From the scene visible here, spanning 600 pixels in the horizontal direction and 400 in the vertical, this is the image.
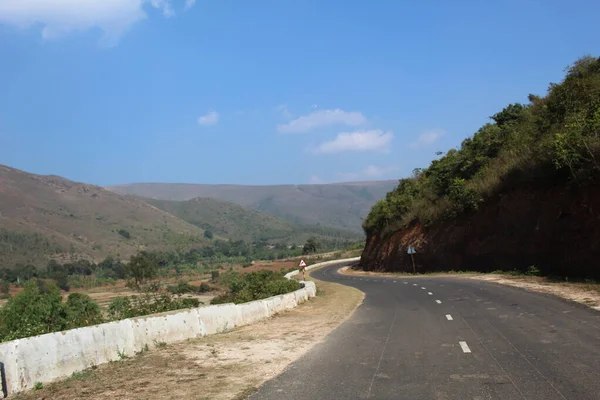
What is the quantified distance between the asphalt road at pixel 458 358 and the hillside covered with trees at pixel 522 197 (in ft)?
36.0

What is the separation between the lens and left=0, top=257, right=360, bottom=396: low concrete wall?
7777mm

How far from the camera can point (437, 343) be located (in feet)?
36.0

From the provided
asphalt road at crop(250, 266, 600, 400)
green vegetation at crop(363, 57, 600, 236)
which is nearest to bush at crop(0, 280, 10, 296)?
green vegetation at crop(363, 57, 600, 236)

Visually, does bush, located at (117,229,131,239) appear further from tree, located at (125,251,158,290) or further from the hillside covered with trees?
the hillside covered with trees

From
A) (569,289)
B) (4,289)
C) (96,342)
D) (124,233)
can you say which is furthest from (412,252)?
(124,233)

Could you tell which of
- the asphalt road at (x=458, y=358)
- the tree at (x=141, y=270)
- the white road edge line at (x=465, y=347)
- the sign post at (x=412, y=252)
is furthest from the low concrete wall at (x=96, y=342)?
the tree at (x=141, y=270)

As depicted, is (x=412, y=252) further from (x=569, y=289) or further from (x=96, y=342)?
(x=96, y=342)

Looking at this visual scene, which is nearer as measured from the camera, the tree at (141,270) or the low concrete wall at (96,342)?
the low concrete wall at (96,342)

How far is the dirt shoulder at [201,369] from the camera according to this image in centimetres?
777

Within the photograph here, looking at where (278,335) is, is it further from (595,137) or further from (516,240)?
(516,240)

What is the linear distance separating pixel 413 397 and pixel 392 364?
218 centimetres

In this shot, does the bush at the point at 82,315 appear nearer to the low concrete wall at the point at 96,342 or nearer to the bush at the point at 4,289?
the low concrete wall at the point at 96,342

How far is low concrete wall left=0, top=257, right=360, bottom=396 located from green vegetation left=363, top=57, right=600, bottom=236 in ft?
59.9

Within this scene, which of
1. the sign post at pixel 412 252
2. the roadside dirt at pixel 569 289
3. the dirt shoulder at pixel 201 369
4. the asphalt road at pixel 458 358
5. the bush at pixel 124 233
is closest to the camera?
the asphalt road at pixel 458 358
